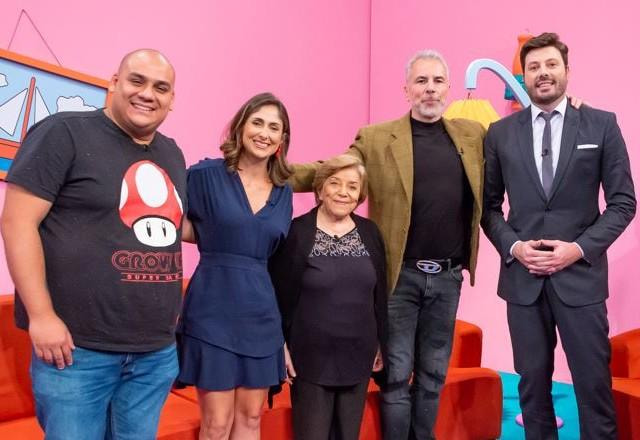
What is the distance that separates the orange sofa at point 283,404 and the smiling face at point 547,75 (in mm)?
1355

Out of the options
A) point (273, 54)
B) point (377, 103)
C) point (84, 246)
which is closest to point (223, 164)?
point (84, 246)

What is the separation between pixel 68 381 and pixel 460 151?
1.62 m

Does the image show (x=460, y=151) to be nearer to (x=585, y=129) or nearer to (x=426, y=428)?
(x=585, y=129)

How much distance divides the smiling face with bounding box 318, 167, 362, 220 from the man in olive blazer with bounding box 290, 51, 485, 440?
0.16 meters

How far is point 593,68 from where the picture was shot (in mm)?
3861

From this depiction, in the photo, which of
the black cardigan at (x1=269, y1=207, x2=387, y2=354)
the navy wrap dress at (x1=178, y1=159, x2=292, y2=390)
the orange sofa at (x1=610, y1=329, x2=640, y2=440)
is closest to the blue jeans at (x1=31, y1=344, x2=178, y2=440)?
the navy wrap dress at (x1=178, y1=159, x2=292, y2=390)

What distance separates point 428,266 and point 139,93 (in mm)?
1265

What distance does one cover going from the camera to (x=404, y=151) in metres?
2.47

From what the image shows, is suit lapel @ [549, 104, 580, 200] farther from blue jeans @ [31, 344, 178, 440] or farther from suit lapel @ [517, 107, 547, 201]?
blue jeans @ [31, 344, 178, 440]

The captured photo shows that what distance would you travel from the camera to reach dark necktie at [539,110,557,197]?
241 cm

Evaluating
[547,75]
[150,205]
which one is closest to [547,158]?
[547,75]

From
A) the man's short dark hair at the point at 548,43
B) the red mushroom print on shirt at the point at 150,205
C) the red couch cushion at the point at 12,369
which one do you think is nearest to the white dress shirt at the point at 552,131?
the man's short dark hair at the point at 548,43

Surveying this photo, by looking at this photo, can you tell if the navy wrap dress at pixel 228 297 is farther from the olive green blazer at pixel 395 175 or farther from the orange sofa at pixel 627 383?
the orange sofa at pixel 627 383

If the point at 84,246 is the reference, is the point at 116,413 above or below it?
below
